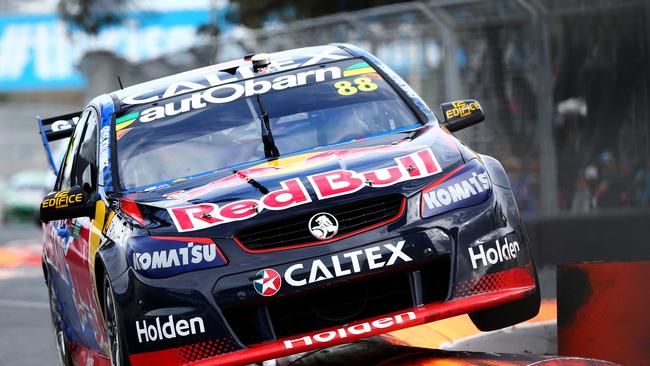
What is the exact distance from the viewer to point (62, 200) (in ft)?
20.9

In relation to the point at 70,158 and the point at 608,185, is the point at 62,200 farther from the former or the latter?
the point at 608,185

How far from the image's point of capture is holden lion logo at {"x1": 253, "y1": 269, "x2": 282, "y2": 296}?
5.36 meters

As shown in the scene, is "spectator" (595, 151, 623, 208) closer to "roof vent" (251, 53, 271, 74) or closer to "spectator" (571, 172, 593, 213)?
"spectator" (571, 172, 593, 213)

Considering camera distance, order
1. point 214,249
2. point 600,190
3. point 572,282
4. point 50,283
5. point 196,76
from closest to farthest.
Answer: point 214,249 < point 572,282 < point 196,76 < point 50,283 < point 600,190

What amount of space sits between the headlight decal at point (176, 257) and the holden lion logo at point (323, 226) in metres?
0.37

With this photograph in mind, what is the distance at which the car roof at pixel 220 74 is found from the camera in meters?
7.02

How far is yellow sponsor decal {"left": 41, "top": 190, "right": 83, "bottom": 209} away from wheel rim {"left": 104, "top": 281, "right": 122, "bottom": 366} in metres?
0.60

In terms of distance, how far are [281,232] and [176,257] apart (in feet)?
1.40

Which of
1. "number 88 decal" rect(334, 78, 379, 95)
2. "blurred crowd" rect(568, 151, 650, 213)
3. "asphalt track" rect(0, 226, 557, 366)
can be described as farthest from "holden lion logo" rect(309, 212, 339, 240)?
"blurred crowd" rect(568, 151, 650, 213)

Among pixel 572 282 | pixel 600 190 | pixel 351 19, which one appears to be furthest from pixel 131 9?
pixel 572 282

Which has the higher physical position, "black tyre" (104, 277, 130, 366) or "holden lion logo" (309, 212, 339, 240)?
"holden lion logo" (309, 212, 339, 240)

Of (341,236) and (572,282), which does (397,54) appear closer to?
(572,282)

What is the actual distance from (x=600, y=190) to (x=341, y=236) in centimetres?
591

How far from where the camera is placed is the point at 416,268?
556 centimetres
